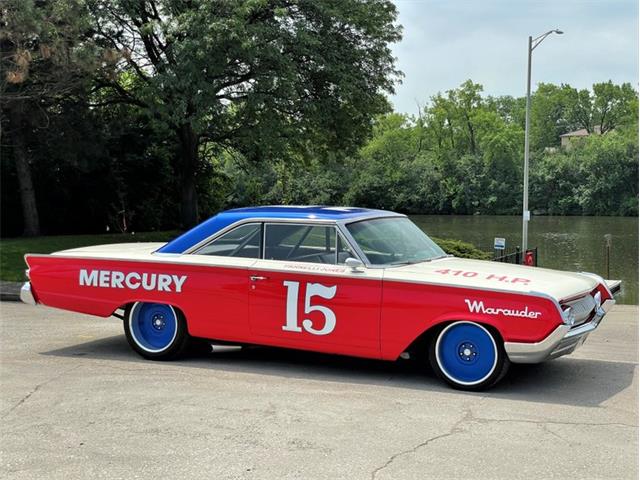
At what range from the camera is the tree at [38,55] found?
1638 centimetres

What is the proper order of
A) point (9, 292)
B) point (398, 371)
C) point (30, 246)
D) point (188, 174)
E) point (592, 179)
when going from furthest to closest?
point (592, 179)
point (188, 174)
point (30, 246)
point (9, 292)
point (398, 371)

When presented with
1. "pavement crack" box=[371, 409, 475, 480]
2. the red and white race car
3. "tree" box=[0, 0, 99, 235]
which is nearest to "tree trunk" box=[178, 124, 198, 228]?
"tree" box=[0, 0, 99, 235]

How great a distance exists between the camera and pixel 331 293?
655cm

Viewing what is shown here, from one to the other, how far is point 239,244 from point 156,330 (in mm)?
1274

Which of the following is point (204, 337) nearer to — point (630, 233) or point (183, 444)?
point (183, 444)

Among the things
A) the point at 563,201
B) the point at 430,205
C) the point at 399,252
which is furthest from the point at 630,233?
the point at 399,252

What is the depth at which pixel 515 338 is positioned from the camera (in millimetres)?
5918

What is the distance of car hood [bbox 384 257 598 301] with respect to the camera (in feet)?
19.7

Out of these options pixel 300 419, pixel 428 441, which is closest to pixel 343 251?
pixel 300 419

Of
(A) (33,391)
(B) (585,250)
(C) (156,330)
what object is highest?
(C) (156,330)

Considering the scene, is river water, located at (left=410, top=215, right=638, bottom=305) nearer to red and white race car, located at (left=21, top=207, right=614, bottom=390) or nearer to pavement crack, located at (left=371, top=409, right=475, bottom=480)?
red and white race car, located at (left=21, top=207, right=614, bottom=390)

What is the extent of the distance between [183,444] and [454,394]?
2.42m

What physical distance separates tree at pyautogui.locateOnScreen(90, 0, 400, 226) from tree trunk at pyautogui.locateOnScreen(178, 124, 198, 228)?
40 mm

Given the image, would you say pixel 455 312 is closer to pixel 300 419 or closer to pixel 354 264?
pixel 354 264
